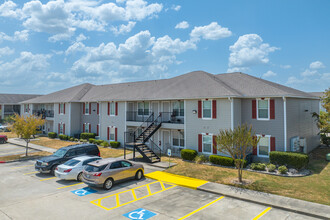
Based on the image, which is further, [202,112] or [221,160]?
[202,112]

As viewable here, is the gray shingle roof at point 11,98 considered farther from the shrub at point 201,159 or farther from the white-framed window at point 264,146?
the white-framed window at point 264,146

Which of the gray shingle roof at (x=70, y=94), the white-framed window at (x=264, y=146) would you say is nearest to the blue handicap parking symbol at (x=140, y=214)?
the white-framed window at (x=264, y=146)

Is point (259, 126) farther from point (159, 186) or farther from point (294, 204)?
point (159, 186)

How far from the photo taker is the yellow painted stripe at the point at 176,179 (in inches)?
545

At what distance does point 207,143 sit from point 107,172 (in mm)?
9868

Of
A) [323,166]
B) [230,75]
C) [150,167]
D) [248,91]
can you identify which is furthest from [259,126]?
[150,167]

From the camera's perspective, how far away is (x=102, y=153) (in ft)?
77.8

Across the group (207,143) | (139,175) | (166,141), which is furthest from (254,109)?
(139,175)

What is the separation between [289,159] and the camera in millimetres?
16203

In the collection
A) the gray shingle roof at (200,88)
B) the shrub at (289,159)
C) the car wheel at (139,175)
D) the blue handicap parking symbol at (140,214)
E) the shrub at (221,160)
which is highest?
the gray shingle roof at (200,88)

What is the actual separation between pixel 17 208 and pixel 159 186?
282 inches

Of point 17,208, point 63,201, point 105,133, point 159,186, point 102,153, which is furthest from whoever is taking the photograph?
point 105,133

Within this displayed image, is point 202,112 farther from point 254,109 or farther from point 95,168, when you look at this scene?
point 95,168

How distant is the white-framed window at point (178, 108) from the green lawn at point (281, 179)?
18.1ft
